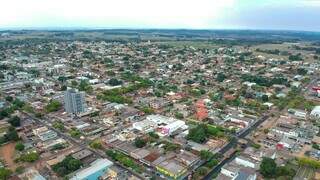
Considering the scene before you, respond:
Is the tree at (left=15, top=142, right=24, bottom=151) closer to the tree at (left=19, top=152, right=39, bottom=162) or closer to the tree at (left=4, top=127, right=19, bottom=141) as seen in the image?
the tree at (left=19, top=152, right=39, bottom=162)

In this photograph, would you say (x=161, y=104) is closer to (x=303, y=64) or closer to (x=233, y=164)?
(x=233, y=164)

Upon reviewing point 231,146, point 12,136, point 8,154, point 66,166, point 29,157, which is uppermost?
point 66,166

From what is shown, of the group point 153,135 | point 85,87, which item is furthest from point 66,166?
point 85,87

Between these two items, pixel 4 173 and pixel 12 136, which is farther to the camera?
pixel 12 136

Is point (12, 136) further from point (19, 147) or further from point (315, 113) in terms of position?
point (315, 113)

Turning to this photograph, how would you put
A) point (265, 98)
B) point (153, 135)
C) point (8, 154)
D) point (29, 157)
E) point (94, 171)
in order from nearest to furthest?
1. point (94, 171)
2. point (29, 157)
3. point (8, 154)
4. point (153, 135)
5. point (265, 98)

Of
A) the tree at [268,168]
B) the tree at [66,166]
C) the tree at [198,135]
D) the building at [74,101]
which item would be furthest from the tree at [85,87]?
the tree at [268,168]
